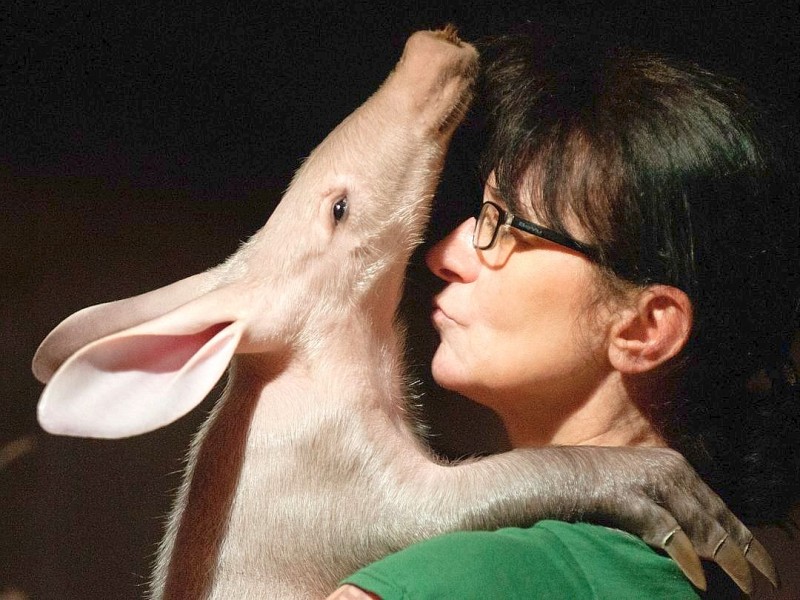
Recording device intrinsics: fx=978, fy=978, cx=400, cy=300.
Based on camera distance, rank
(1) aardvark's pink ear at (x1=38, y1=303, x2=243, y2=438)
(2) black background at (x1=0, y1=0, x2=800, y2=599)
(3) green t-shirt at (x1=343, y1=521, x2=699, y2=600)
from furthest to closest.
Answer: (2) black background at (x1=0, y1=0, x2=800, y2=599) < (1) aardvark's pink ear at (x1=38, y1=303, x2=243, y2=438) < (3) green t-shirt at (x1=343, y1=521, x2=699, y2=600)

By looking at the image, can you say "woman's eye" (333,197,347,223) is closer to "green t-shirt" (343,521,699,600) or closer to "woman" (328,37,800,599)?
"woman" (328,37,800,599)

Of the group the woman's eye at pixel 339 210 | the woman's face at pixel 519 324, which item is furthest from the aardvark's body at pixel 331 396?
the woman's face at pixel 519 324

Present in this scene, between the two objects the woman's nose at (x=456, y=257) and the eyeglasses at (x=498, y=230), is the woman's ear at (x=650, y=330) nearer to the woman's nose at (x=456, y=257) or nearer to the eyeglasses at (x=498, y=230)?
the eyeglasses at (x=498, y=230)

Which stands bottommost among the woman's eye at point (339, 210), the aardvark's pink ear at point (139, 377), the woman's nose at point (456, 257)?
the aardvark's pink ear at point (139, 377)

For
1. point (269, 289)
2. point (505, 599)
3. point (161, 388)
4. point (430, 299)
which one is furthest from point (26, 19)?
point (505, 599)

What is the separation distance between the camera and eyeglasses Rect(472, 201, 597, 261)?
61.0 inches

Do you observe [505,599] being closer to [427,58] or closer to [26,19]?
[427,58]

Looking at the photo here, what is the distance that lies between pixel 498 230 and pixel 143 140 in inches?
30.4

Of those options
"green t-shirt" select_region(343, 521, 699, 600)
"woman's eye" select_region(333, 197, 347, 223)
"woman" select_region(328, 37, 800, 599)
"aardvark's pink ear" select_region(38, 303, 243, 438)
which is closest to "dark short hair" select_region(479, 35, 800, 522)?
"woman" select_region(328, 37, 800, 599)

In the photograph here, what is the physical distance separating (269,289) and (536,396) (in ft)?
1.61

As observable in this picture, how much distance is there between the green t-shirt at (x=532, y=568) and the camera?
1.21 meters

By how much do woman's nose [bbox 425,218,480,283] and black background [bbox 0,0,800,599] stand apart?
Result: 0.26 feet

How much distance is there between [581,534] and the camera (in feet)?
4.61

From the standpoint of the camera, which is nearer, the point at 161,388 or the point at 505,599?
the point at 505,599
